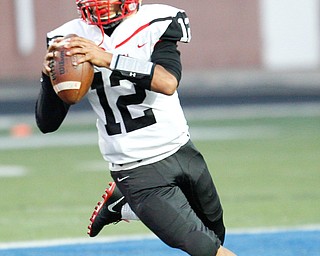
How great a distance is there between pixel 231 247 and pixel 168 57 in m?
2.20

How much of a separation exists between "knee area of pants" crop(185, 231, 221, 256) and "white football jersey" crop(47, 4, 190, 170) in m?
0.41

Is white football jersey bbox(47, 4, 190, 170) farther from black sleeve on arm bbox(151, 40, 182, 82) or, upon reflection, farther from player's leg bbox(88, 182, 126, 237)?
player's leg bbox(88, 182, 126, 237)

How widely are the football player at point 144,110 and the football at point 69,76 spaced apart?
36mm

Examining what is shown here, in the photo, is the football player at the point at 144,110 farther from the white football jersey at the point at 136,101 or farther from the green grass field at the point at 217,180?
the green grass field at the point at 217,180

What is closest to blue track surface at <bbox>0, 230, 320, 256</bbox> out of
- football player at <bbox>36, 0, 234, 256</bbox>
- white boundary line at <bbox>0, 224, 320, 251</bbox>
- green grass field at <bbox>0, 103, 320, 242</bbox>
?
white boundary line at <bbox>0, 224, 320, 251</bbox>

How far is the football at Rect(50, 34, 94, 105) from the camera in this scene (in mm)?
4324

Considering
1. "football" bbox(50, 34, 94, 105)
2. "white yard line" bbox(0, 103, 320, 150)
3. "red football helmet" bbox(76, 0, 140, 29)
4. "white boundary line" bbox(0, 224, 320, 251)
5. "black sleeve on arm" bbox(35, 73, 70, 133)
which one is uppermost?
"red football helmet" bbox(76, 0, 140, 29)

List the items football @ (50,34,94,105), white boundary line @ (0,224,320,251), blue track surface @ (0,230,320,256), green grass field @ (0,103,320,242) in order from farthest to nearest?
green grass field @ (0,103,320,242)
white boundary line @ (0,224,320,251)
blue track surface @ (0,230,320,256)
football @ (50,34,94,105)

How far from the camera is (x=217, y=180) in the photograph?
9.07m

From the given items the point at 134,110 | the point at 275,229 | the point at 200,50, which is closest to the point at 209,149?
the point at 275,229

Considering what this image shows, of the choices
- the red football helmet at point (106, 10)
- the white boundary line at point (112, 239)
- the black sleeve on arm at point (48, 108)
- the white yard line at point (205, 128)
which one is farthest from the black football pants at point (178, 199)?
the white yard line at point (205, 128)

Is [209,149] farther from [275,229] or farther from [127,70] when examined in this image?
[127,70]

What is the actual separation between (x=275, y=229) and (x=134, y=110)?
102 inches

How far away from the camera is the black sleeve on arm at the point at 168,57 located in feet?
Result: 14.4
